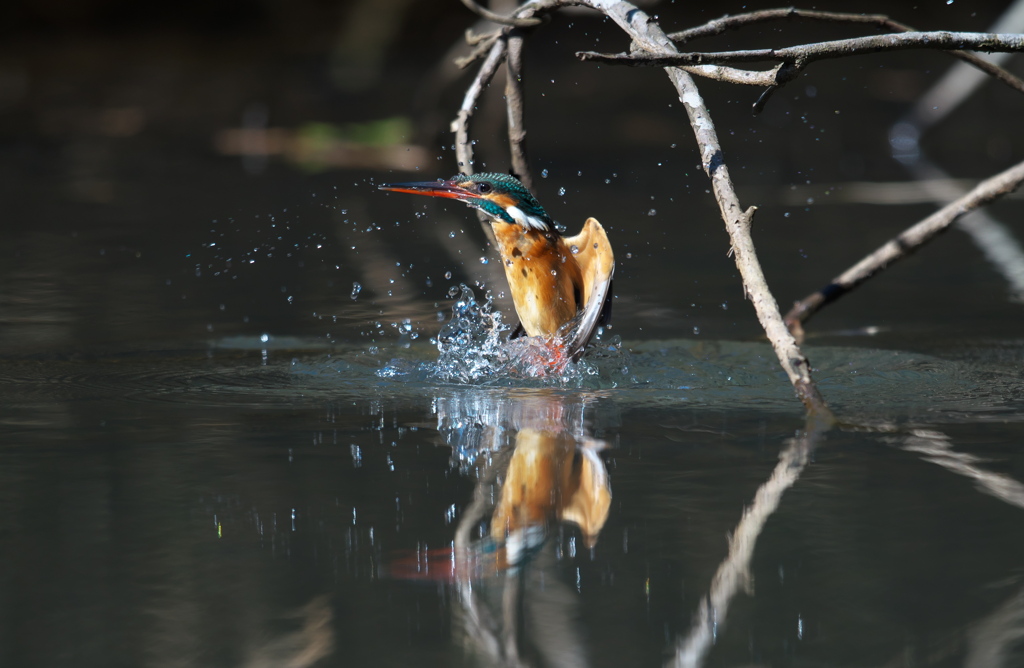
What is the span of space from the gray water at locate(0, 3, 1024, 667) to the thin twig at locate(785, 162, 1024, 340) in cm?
19

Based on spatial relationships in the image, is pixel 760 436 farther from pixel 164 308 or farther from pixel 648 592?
pixel 164 308

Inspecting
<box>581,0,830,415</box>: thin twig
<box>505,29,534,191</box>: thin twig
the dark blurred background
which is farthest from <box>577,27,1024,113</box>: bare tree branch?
the dark blurred background

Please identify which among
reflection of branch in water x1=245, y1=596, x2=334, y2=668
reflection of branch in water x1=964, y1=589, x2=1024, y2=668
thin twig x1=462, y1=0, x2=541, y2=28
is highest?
thin twig x1=462, y1=0, x2=541, y2=28

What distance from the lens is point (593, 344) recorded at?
14.5 feet

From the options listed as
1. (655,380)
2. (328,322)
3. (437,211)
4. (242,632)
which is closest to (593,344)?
(655,380)

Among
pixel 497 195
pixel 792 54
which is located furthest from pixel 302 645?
pixel 497 195

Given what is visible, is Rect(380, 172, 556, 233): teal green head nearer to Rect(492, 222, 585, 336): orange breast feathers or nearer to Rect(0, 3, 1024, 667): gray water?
Rect(492, 222, 585, 336): orange breast feathers

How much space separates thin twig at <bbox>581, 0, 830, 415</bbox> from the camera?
3246mm

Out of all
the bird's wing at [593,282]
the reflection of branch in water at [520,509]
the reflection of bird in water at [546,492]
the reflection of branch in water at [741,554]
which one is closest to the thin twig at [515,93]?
the bird's wing at [593,282]

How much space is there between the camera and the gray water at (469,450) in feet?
7.30

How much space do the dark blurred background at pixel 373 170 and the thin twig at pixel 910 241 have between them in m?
0.24

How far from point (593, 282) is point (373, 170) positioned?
203 inches

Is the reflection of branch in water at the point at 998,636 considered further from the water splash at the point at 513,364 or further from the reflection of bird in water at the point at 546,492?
the water splash at the point at 513,364

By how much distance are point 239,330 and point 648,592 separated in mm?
2765
